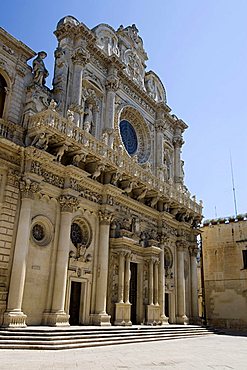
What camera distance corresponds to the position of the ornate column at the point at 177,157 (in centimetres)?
2646

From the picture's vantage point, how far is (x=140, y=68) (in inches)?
976

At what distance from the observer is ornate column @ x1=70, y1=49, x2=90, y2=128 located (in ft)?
57.7

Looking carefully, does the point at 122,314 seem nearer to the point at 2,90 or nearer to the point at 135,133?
the point at 2,90

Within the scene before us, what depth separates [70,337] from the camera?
12.1m

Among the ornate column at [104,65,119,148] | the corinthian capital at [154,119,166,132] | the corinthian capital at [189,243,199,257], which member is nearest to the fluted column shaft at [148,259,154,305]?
the corinthian capital at [189,243,199,257]

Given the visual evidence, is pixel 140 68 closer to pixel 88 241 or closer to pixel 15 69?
pixel 15 69

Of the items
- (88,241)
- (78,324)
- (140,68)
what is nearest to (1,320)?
(78,324)

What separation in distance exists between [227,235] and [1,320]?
804 inches

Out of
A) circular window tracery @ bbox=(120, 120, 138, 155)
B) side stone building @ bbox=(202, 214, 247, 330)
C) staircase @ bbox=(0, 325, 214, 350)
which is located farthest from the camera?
side stone building @ bbox=(202, 214, 247, 330)

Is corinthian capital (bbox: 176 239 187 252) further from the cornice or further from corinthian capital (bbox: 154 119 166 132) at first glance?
the cornice

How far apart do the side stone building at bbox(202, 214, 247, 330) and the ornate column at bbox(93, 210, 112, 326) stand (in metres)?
14.1

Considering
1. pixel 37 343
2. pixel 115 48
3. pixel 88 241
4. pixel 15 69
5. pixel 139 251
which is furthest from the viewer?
pixel 115 48

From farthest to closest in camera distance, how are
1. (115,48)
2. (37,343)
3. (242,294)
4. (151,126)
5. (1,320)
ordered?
1. (242,294)
2. (151,126)
3. (115,48)
4. (1,320)
5. (37,343)

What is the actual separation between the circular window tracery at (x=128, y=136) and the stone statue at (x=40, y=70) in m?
6.89
